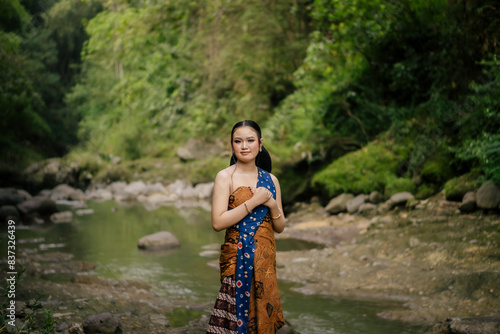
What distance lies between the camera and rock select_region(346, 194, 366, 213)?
10469 millimetres

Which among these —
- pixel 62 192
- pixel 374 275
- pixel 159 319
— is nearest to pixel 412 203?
pixel 374 275

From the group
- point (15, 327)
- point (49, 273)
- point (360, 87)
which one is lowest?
point (15, 327)

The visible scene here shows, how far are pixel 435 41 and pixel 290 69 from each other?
7104mm

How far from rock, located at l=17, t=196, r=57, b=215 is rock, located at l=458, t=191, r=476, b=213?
10395 millimetres

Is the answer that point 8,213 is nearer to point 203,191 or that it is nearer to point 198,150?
point 203,191

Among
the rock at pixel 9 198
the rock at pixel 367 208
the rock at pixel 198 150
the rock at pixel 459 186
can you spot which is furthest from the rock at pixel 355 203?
the rock at pixel 198 150

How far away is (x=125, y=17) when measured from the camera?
13.7 meters

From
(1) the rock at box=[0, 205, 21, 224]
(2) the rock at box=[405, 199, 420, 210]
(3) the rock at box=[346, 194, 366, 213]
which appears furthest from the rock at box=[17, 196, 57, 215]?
(2) the rock at box=[405, 199, 420, 210]

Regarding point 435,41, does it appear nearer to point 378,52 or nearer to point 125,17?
point 378,52

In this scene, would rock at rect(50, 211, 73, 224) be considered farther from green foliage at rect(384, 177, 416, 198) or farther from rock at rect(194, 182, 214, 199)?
green foliage at rect(384, 177, 416, 198)

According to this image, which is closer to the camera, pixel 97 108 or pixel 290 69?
pixel 290 69

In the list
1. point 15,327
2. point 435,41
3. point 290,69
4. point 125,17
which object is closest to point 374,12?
point 435,41

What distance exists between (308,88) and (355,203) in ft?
17.8

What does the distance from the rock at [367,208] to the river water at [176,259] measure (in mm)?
1786
